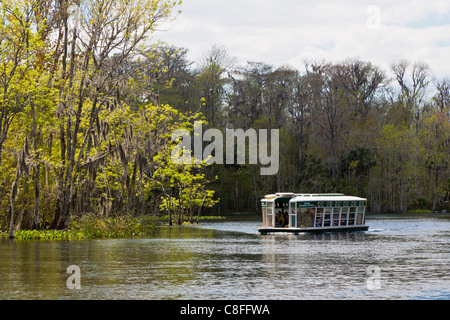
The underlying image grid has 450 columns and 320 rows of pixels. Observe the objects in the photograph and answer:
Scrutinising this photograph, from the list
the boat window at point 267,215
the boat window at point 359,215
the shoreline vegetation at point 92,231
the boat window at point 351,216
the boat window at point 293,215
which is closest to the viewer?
the shoreline vegetation at point 92,231

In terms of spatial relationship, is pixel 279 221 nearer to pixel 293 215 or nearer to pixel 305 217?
pixel 293 215

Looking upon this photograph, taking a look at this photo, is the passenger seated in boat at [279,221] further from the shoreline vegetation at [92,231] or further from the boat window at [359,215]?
the shoreline vegetation at [92,231]

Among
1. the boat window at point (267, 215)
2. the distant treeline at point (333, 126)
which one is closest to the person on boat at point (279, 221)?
the boat window at point (267, 215)

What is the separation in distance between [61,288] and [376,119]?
311ft

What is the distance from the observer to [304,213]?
5172 centimetres

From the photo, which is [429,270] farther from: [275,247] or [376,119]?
[376,119]

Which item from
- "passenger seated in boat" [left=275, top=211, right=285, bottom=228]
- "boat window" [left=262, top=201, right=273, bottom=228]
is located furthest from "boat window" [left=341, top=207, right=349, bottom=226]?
"boat window" [left=262, top=201, right=273, bottom=228]

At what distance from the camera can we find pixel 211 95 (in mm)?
100062

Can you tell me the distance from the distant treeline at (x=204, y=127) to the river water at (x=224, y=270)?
7.45 m

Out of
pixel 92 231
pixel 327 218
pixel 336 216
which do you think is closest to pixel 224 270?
pixel 92 231

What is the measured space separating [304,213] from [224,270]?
26967 mm

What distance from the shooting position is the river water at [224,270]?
1953 centimetres
